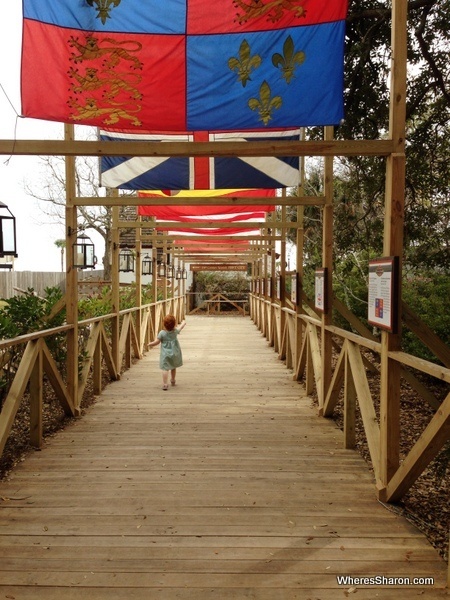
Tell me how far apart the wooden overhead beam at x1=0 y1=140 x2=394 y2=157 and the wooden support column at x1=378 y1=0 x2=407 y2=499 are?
0.30 metres

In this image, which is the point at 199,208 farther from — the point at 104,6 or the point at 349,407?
the point at 104,6

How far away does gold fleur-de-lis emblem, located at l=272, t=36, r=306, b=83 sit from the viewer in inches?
162

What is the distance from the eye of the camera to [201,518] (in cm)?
345

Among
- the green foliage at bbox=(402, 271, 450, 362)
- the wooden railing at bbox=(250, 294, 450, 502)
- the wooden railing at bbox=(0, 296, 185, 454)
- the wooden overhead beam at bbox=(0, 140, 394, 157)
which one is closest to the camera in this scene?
the wooden railing at bbox=(250, 294, 450, 502)

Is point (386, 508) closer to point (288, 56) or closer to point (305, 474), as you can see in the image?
point (305, 474)

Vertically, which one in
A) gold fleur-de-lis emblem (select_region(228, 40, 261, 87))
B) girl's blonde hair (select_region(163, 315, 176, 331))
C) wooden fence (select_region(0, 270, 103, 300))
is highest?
gold fleur-de-lis emblem (select_region(228, 40, 261, 87))

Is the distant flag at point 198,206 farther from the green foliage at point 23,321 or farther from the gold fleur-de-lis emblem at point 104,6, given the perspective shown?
the gold fleur-de-lis emblem at point 104,6

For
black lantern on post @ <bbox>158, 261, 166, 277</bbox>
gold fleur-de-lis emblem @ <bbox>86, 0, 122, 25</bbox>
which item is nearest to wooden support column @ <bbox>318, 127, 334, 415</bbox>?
gold fleur-de-lis emblem @ <bbox>86, 0, 122, 25</bbox>

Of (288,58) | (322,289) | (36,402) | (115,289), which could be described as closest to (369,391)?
(322,289)

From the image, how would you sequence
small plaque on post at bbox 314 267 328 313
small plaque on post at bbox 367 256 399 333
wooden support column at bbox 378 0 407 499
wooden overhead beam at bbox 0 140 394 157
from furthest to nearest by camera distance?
1. small plaque on post at bbox 314 267 328 313
2. wooden overhead beam at bbox 0 140 394 157
3. wooden support column at bbox 378 0 407 499
4. small plaque on post at bbox 367 256 399 333

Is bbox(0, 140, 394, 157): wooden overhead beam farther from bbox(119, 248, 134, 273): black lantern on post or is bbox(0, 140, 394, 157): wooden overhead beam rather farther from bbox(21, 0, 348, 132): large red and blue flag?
bbox(119, 248, 134, 273): black lantern on post

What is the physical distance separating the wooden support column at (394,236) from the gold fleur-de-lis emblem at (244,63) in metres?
0.96

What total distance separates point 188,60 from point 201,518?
10.3 ft

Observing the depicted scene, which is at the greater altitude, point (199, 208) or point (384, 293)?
point (199, 208)
